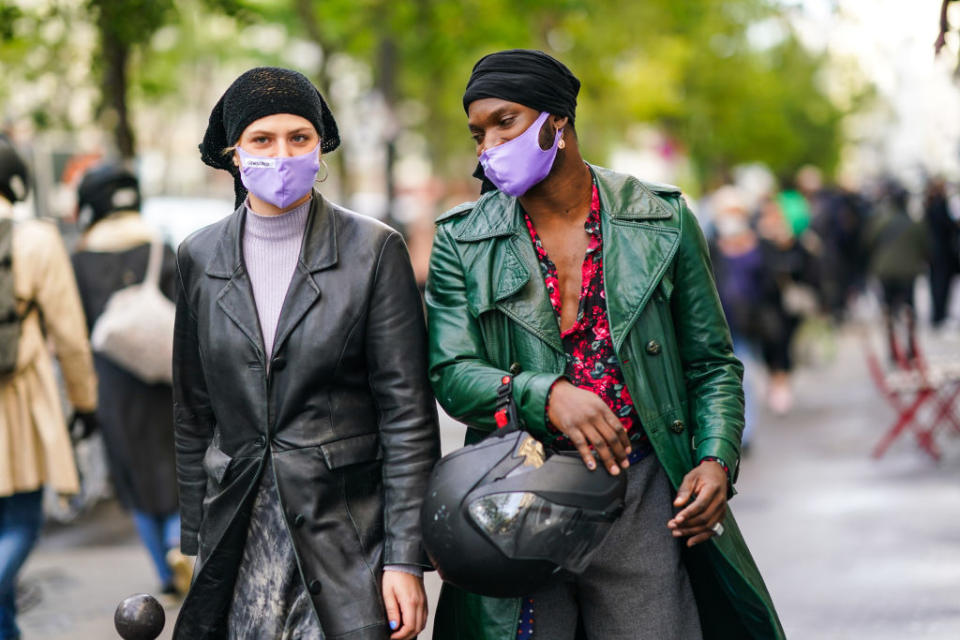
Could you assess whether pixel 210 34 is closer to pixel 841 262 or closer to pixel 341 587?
pixel 841 262

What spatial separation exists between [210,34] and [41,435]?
31.8 metres

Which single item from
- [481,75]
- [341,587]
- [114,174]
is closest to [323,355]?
[341,587]

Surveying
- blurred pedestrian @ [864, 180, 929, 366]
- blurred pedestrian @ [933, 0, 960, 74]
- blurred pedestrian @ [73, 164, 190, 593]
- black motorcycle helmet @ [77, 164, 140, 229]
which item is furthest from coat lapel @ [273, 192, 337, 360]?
blurred pedestrian @ [864, 180, 929, 366]

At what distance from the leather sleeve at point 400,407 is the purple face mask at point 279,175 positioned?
272 millimetres

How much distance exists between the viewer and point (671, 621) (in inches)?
131

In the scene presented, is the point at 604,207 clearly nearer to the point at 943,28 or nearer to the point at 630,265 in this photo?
the point at 630,265

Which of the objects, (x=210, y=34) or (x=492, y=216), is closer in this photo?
(x=492, y=216)

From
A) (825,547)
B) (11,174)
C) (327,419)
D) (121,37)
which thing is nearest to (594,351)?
(327,419)

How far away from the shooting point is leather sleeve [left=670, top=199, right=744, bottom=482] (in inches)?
133

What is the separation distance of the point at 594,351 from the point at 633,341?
0.11 meters

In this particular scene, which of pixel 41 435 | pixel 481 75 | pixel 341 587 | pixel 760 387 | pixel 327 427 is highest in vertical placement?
pixel 481 75

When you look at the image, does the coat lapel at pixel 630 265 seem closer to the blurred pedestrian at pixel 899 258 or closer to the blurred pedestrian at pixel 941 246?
the blurred pedestrian at pixel 899 258

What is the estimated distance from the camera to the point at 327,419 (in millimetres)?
3324

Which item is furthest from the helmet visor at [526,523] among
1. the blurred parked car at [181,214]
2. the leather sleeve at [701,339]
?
the blurred parked car at [181,214]
